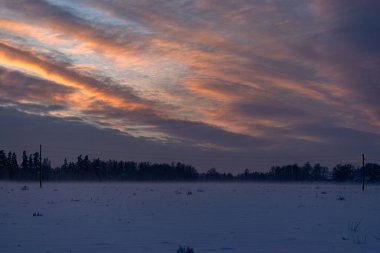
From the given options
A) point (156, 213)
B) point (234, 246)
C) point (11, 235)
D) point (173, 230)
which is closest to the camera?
point (234, 246)

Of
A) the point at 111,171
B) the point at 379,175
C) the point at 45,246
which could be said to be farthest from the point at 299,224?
the point at 111,171

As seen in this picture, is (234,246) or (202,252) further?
(234,246)

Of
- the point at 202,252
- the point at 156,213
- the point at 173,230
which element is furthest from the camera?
the point at 156,213

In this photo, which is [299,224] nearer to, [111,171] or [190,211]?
[190,211]

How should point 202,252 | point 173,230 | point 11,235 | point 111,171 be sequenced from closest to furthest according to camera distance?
point 202,252 → point 11,235 → point 173,230 → point 111,171

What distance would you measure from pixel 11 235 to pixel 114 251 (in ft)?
16.6

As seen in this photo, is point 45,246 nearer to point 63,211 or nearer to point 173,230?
point 173,230

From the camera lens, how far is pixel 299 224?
63.2ft

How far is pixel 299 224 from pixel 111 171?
164453 millimetres

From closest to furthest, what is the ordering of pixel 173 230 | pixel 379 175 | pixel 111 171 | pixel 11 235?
pixel 11 235, pixel 173 230, pixel 379 175, pixel 111 171

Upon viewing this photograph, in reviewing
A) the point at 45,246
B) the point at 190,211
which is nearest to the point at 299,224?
the point at 190,211

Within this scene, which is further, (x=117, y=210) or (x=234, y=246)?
(x=117, y=210)

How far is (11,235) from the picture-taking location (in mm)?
15281

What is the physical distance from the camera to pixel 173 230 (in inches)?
672
